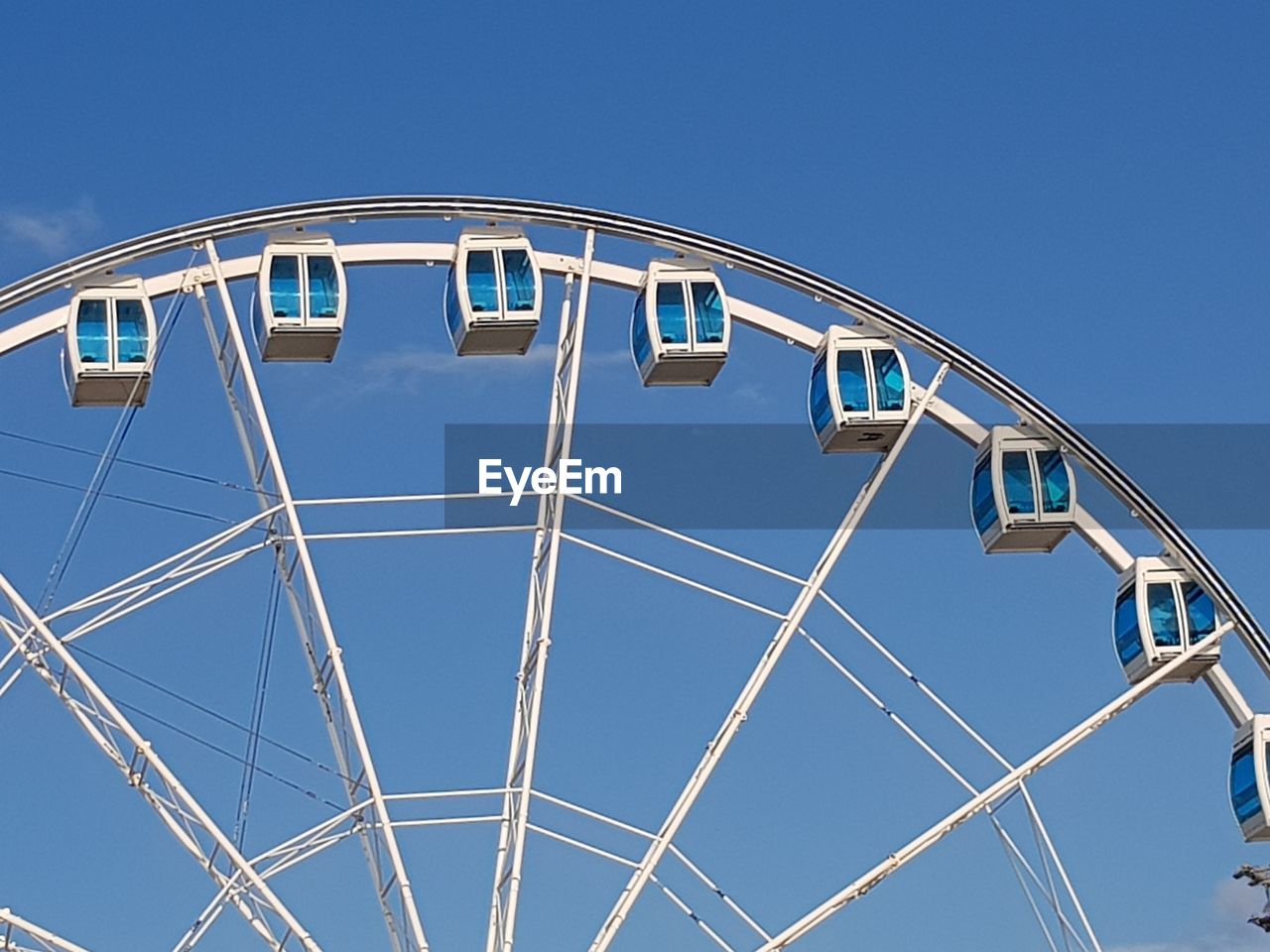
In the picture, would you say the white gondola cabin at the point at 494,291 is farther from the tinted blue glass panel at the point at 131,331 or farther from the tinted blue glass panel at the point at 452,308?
Answer: the tinted blue glass panel at the point at 131,331

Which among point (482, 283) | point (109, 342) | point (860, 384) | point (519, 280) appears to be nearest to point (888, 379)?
point (860, 384)

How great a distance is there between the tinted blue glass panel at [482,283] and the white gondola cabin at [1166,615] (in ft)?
26.5

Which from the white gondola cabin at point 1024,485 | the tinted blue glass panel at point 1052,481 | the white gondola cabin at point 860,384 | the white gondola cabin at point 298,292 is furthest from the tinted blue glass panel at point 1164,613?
the white gondola cabin at point 298,292

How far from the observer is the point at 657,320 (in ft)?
102

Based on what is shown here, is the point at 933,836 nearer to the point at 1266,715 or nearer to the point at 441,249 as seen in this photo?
the point at 1266,715

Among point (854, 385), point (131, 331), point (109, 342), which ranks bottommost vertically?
point (854, 385)

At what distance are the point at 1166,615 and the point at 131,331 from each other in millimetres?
12128

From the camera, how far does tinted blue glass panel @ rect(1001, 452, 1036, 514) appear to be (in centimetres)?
3209

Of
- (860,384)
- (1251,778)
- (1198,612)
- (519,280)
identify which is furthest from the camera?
(1251,778)

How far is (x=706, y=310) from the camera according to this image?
31.2 metres

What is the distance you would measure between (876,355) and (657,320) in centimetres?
252

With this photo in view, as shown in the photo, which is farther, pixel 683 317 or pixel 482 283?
pixel 683 317

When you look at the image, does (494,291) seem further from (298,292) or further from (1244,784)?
(1244,784)

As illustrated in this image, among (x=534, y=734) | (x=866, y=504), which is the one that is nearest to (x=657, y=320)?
(x=866, y=504)
